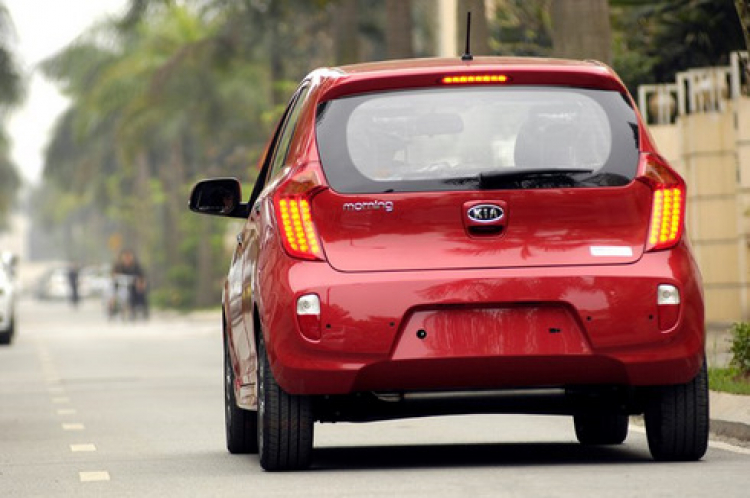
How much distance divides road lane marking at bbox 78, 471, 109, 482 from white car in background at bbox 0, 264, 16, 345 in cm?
2220

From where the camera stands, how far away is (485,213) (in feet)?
29.9

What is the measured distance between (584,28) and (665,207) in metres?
10.8

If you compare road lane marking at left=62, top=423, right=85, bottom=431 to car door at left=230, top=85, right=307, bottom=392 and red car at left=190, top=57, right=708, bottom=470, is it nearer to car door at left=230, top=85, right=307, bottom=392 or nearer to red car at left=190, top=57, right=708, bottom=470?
car door at left=230, top=85, right=307, bottom=392

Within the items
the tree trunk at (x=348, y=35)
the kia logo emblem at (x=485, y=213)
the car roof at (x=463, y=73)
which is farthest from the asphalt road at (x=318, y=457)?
the tree trunk at (x=348, y=35)

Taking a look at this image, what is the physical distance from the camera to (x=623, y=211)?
917 cm

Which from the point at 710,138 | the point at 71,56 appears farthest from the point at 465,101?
the point at 71,56

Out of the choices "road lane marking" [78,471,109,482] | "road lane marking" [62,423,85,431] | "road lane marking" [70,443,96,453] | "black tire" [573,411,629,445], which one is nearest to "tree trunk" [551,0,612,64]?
"road lane marking" [62,423,85,431]

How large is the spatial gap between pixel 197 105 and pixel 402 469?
4828cm

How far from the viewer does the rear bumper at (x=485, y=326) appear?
9.02 m

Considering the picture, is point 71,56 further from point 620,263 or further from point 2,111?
point 620,263

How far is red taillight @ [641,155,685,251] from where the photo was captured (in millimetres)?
9180

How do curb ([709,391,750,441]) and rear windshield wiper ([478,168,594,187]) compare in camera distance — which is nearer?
rear windshield wiper ([478,168,594,187])

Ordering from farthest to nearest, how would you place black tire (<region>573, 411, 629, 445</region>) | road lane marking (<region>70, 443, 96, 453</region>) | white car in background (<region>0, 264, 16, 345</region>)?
white car in background (<region>0, 264, 16, 345</region>) < road lane marking (<region>70, 443, 96, 453</region>) < black tire (<region>573, 411, 629, 445</region>)

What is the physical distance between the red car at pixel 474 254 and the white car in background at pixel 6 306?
935 inches
